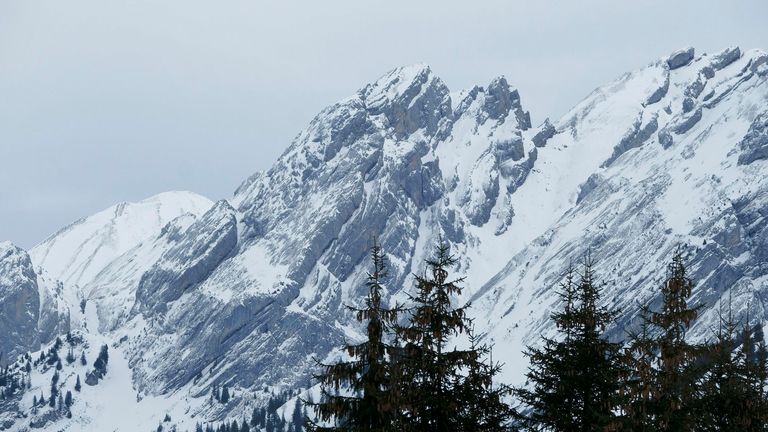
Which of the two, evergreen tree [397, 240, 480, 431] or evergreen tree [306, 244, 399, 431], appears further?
evergreen tree [306, 244, 399, 431]

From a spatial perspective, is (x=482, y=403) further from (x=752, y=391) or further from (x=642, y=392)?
(x=752, y=391)

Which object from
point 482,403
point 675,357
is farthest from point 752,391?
point 482,403

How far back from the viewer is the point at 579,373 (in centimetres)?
3606

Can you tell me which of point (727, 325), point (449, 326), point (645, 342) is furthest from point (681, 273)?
point (449, 326)

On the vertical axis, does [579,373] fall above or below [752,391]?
above

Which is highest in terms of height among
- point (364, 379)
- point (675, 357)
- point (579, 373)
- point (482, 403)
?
point (579, 373)

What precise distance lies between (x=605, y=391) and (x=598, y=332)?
214 cm

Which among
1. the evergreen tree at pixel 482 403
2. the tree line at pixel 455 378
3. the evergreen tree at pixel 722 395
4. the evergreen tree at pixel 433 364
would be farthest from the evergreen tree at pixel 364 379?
the evergreen tree at pixel 722 395

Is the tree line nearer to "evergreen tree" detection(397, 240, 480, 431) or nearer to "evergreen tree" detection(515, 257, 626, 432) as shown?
"evergreen tree" detection(397, 240, 480, 431)

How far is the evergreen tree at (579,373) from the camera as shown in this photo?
35.2 metres

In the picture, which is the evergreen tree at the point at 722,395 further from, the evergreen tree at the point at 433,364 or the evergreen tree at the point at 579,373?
the evergreen tree at the point at 433,364

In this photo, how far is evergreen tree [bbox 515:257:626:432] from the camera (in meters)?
35.2

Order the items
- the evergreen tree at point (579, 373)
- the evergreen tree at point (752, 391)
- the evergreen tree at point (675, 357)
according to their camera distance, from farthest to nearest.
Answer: the evergreen tree at point (579, 373)
the evergreen tree at point (752, 391)
the evergreen tree at point (675, 357)

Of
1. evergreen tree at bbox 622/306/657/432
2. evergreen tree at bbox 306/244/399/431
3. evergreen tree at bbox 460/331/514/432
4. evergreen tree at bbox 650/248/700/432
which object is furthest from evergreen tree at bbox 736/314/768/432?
evergreen tree at bbox 306/244/399/431
